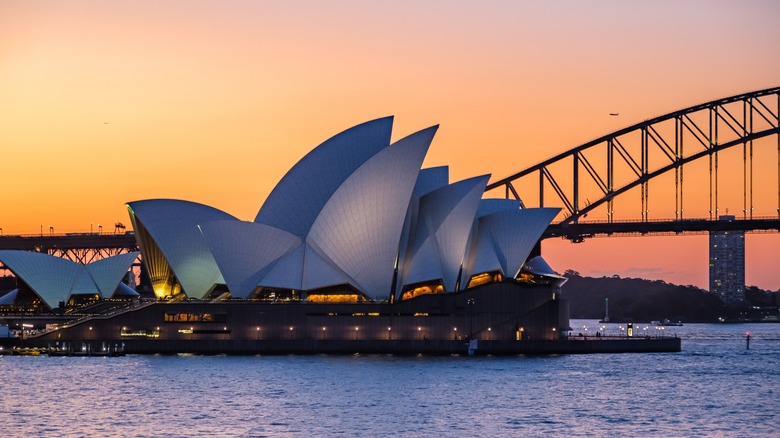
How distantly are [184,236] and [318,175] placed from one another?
453 inches

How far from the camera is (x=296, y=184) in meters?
85.4

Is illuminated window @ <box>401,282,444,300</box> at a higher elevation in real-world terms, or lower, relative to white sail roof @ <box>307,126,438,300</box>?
lower

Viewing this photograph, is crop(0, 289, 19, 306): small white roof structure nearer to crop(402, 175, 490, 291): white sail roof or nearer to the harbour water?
the harbour water

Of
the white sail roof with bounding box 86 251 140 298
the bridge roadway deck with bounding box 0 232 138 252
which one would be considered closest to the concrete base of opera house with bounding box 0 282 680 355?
the white sail roof with bounding box 86 251 140 298

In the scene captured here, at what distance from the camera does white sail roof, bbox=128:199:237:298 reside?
89.9 m

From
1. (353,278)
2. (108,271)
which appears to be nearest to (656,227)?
(353,278)

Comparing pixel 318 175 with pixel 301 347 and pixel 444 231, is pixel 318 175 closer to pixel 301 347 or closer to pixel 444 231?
pixel 444 231

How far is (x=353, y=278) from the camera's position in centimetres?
8600

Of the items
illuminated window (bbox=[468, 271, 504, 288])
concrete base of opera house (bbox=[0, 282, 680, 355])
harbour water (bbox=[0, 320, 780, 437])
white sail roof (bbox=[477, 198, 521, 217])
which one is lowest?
harbour water (bbox=[0, 320, 780, 437])

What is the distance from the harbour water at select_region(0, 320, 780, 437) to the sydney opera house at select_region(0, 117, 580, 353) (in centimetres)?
395

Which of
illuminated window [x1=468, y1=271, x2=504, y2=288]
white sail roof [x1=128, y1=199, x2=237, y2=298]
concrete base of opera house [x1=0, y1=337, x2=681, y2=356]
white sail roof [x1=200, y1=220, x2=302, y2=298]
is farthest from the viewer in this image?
white sail roof [x1=128, y1=199, x2=237, y2=298]

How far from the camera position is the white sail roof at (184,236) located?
89875 millimetres

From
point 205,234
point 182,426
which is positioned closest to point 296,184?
point 205,234

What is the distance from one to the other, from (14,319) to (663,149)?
5638cm
